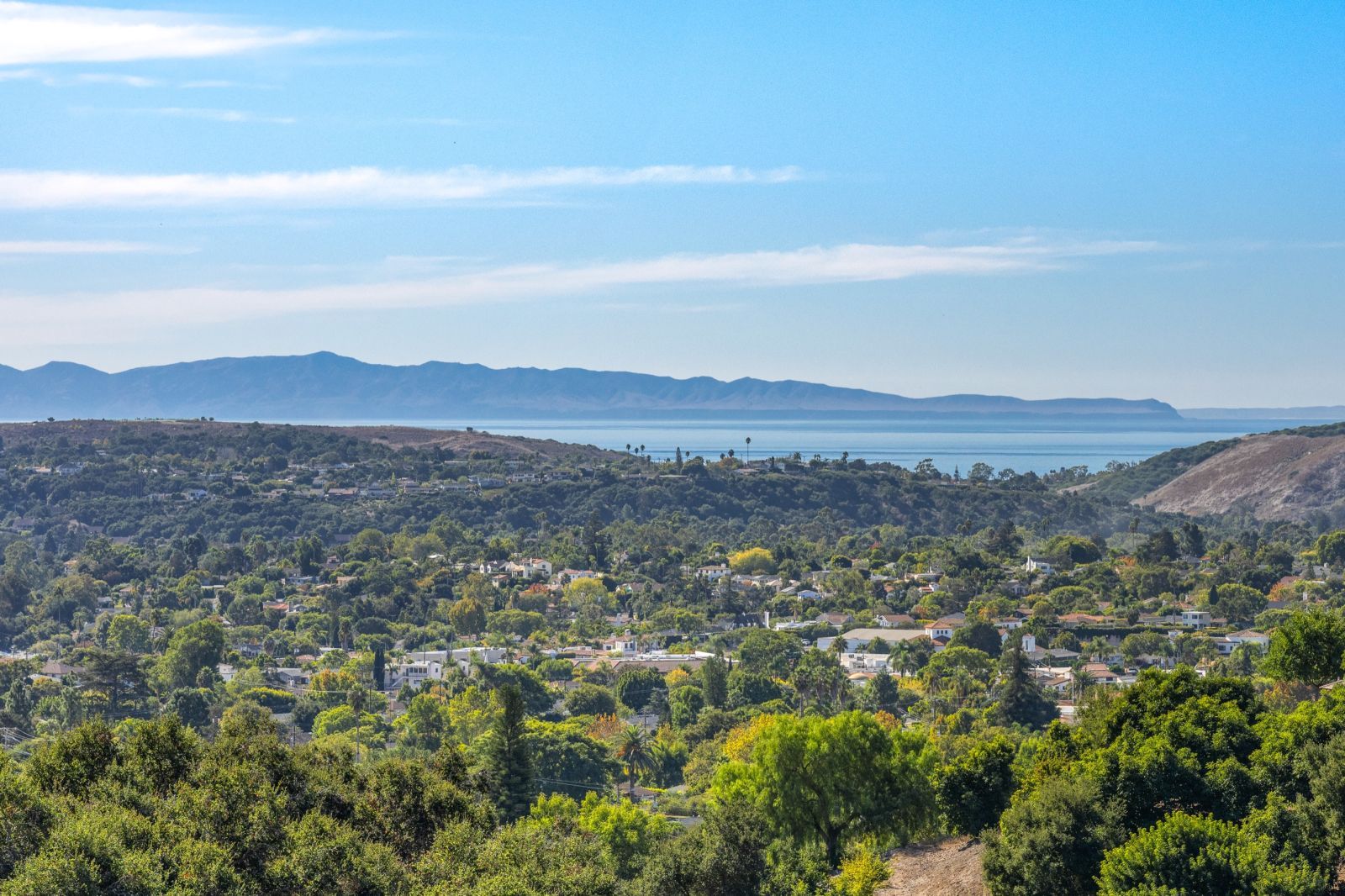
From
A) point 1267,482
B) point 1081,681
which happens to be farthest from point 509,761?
point 1267,482

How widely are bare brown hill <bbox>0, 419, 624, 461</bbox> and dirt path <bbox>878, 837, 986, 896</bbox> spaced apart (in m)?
140

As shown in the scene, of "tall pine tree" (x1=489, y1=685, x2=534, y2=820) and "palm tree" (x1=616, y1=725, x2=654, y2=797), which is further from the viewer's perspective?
"palm tree" (x1=616, y1=725, x2=654, y2=797)

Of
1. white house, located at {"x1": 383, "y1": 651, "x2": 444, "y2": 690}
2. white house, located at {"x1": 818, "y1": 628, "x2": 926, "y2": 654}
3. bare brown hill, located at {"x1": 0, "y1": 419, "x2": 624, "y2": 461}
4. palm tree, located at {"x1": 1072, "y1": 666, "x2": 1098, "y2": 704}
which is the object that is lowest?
white house, located at {"x1": 383, "y1": 651, "x2": 444, "y2": 690}

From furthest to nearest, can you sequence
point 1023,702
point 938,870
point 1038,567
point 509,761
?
1. point 1038,567
2. point 1023,702
3. point 509,761
4. point 938,870

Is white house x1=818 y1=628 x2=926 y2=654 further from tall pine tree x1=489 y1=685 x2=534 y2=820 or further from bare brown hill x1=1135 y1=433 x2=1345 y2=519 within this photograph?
bare brown hill x1=1135 y1=433 x2=1345 y2=519

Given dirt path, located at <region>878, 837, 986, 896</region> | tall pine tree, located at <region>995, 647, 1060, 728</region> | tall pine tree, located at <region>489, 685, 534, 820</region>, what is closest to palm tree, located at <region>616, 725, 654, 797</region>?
tall pine tree, located at <region>995, 647, 1060, 728</region>

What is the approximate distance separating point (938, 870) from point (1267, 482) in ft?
448

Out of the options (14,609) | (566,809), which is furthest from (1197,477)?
(566,809)

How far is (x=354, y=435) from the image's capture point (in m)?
181

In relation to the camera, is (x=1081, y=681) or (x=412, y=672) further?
(x=412, y=672)

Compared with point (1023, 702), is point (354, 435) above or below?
above

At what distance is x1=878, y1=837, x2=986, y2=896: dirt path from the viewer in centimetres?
2636

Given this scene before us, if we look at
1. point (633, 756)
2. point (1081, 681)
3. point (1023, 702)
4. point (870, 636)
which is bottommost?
point (870, 636)

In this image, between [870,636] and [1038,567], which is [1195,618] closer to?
[870,636]
